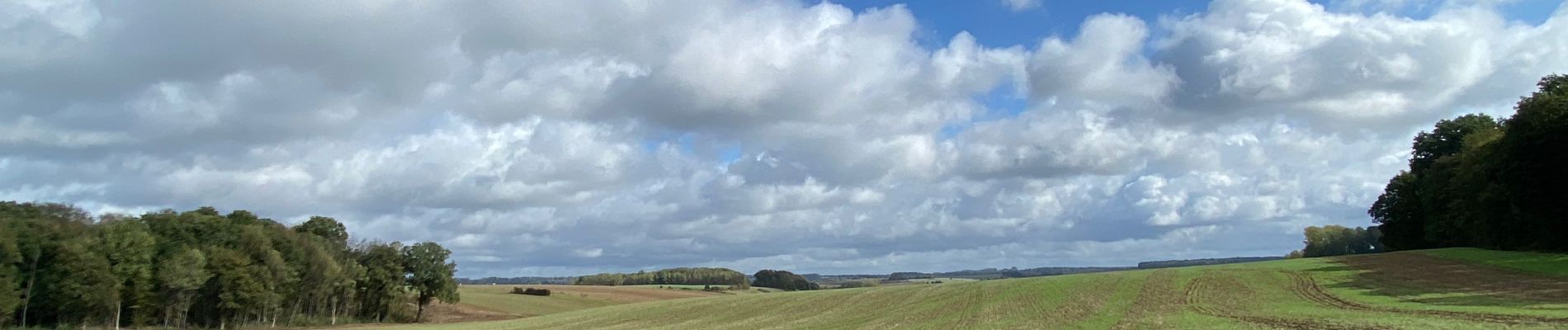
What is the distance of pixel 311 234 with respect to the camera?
89812mm

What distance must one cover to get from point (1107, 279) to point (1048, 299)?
12430 millimetres

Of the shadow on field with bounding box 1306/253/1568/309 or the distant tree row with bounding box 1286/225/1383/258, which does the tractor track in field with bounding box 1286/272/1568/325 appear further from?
the distant tree row with bounding box 1286/225/1383/258

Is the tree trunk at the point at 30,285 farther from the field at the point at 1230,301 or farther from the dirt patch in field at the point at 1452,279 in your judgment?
the dirt patch in field at the point at 1452,279

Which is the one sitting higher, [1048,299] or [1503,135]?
[1503,135]

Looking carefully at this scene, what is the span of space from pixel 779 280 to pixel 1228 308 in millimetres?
151534

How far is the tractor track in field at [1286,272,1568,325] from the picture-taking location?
87.9ft

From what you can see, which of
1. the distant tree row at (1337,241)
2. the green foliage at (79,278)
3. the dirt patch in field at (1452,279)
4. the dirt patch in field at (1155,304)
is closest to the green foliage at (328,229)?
the green foliage at (79,278)

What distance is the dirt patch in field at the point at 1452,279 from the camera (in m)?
37.7

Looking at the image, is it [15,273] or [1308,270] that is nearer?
[1308,270]

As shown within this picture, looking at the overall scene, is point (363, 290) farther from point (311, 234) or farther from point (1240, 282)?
point (1240, 282)

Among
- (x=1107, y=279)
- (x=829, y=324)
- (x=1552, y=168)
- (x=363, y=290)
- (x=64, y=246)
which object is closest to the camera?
(x=829, y=324)

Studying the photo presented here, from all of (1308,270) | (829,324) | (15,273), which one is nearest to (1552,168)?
(1308,270)

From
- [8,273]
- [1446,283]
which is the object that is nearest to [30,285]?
[8,273]

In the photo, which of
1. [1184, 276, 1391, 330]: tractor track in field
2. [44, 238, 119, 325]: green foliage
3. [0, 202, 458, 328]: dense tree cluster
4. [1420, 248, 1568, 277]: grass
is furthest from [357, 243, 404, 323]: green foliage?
[1420, 248, 1568, 277]: grass
